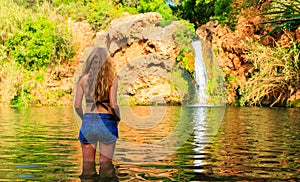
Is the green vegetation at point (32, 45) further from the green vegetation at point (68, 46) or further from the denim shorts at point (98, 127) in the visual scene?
the denim shorts at point (98, 127)

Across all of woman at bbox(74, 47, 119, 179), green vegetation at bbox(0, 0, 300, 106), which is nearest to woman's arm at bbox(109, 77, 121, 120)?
woman at bbox(74, 47, 119, 179)

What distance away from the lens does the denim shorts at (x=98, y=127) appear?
5.64m

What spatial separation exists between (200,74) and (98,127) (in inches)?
1245

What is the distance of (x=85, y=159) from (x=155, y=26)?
32.8 m

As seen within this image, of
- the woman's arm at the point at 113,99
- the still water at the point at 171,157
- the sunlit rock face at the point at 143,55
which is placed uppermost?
the sunlit rock face at the point at 143,55

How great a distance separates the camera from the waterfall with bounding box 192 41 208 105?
35.9 meters

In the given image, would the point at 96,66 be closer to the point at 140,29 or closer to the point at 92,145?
the point at 92,145

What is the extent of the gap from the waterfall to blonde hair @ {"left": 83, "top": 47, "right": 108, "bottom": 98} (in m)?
30.5

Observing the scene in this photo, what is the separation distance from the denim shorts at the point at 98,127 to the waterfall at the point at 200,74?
30.4m

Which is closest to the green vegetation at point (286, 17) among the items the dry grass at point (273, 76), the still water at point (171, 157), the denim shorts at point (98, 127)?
the still water at point (171, 157)

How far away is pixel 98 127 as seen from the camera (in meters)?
5.64

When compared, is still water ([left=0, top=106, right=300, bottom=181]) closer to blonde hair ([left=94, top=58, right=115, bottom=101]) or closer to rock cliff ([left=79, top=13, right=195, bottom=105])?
blonde hair ([left=94, top=58, right=115, bottom=101])

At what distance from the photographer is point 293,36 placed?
3095 cm

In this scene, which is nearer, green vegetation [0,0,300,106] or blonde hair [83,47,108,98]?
blonde hair [83,47,108,98]
